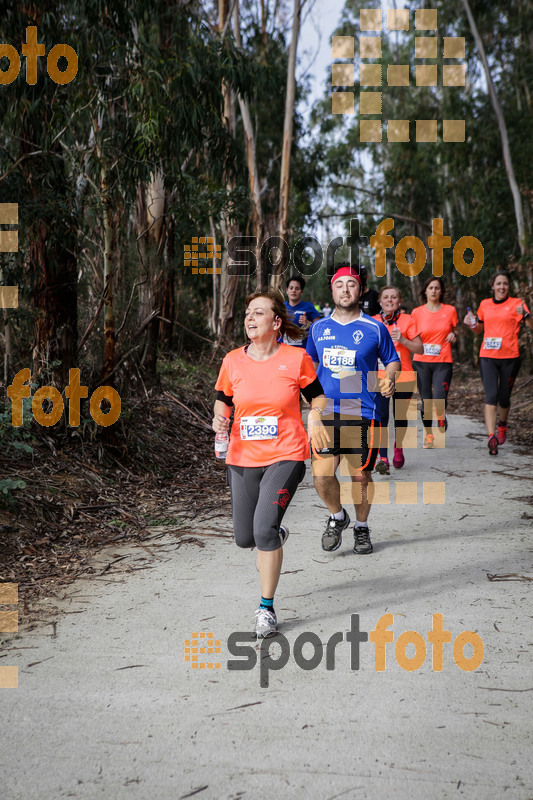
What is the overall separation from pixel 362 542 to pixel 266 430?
1.84 metres

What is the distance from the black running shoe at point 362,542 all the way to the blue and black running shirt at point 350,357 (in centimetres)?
85

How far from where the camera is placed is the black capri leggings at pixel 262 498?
420cm

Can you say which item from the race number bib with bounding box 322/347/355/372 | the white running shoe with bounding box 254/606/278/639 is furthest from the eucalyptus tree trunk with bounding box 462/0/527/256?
the white running shoe with bounding box 254/606/278/639

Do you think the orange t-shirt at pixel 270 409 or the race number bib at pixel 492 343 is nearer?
the orange t-shirt at pixel 270 409

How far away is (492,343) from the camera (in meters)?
9.87

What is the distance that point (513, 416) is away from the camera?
47.2ft

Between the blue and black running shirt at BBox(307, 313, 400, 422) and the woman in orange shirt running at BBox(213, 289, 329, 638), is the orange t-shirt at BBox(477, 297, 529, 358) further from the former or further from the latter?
the woman in orange shirt running at BBox(213, 289, 329, 638)

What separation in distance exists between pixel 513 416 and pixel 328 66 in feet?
73.9

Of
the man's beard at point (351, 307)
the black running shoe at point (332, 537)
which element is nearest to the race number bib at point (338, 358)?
the man's beard at point (351, 307)

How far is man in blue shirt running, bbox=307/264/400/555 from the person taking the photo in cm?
573

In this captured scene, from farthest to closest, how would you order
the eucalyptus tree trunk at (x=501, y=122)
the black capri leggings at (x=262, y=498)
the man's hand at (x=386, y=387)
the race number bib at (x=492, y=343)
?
1. the eucalyptus tree trunk at (x=501, y=122)
2. the race number bib at (x=492, y=343)
3. the man's hand at (x=386, y=387)
4. the black capri leggings at (x=262, y=498)

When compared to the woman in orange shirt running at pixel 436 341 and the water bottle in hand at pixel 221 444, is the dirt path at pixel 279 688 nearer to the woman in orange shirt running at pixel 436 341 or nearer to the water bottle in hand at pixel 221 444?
the water bottle in hand at pixel 221 444

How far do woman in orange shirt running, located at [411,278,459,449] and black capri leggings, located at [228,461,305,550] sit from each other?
19.5 feet

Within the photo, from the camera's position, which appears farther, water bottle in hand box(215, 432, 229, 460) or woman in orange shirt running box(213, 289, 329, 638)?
water bottle in hand box(215, 432, 229, 460)
